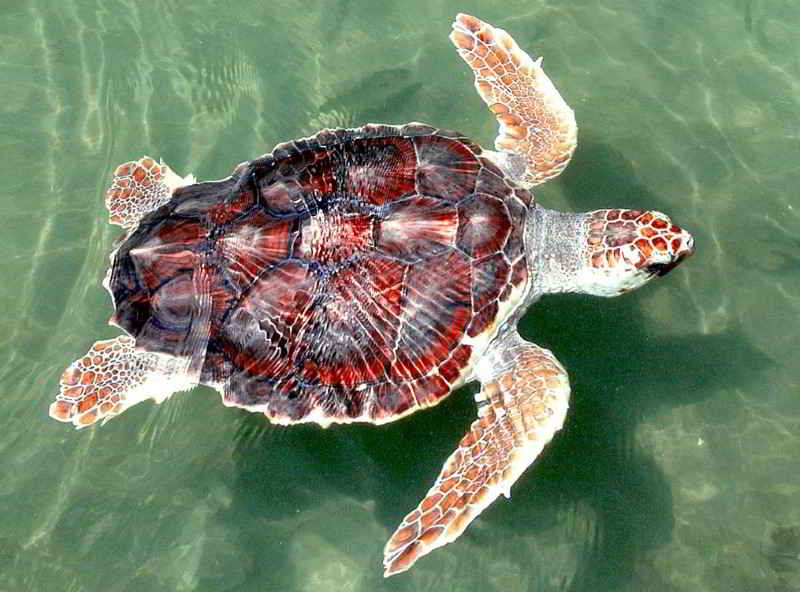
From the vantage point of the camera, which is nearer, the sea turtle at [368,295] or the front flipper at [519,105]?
the sea turtle at [368,295]

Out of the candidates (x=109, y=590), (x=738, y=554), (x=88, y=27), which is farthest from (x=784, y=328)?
(x=88, y=27)

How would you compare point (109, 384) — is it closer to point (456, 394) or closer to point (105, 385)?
point (105, 385)

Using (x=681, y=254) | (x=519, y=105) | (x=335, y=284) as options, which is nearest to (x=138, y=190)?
(x=335, y=284)

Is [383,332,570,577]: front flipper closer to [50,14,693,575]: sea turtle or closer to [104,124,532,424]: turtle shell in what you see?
[50,14,693,575]: sea turtle

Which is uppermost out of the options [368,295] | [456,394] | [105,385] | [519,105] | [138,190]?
[519,105]

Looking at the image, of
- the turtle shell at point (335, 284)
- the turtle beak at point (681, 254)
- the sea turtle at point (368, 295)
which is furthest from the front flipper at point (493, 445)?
the turtle beak at point (681, 254)

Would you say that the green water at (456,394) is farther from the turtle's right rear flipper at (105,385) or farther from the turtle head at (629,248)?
the turtle head at (629,248)
